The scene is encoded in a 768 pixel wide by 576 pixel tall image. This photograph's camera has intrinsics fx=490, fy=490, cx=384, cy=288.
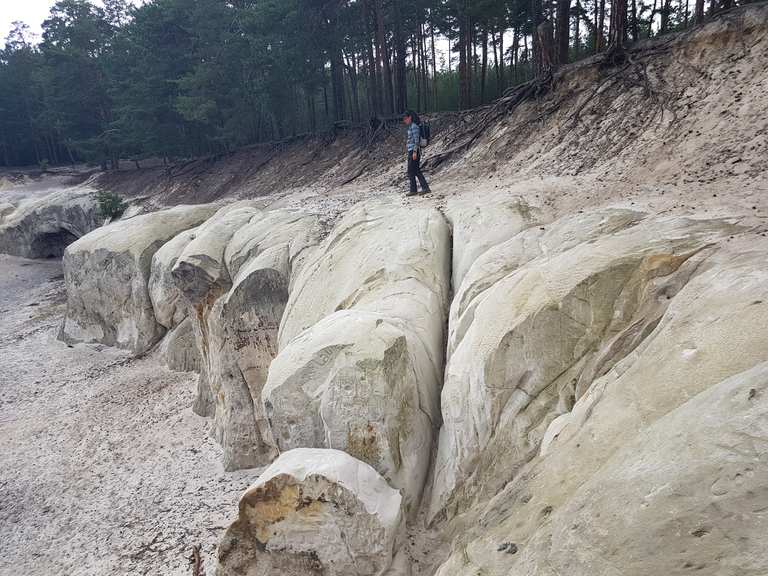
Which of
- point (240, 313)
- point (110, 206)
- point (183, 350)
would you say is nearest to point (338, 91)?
point (110, 206)

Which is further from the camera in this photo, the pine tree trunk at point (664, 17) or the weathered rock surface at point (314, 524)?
the pine tree trunk at point (664, 17)

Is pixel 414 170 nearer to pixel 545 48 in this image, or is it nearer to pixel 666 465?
pixel 545 48

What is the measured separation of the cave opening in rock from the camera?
29.4m

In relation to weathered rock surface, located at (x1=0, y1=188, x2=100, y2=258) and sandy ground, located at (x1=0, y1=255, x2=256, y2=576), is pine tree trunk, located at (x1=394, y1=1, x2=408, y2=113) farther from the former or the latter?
weathered rock surface, located at (x1=0, y1=188, x2=100, y2=258)

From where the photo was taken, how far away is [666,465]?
227 centimetres

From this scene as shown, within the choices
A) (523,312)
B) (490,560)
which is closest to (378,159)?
(523,312)

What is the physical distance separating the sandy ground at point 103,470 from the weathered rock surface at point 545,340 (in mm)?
3997

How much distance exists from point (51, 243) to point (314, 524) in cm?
3292

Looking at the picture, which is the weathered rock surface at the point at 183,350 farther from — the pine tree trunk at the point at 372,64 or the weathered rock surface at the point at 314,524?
the pine tree trunk at the point at 372,64

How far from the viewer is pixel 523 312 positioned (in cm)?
464

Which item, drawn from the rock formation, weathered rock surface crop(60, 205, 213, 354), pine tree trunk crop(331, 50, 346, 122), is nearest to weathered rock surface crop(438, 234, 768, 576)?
the rock formation

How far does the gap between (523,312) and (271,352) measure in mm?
6347

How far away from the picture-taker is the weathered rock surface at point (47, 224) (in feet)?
92.4

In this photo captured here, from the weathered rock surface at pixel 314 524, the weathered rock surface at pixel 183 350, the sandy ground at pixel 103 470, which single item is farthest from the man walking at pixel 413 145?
the weathered rock surface at pixel 314 524
